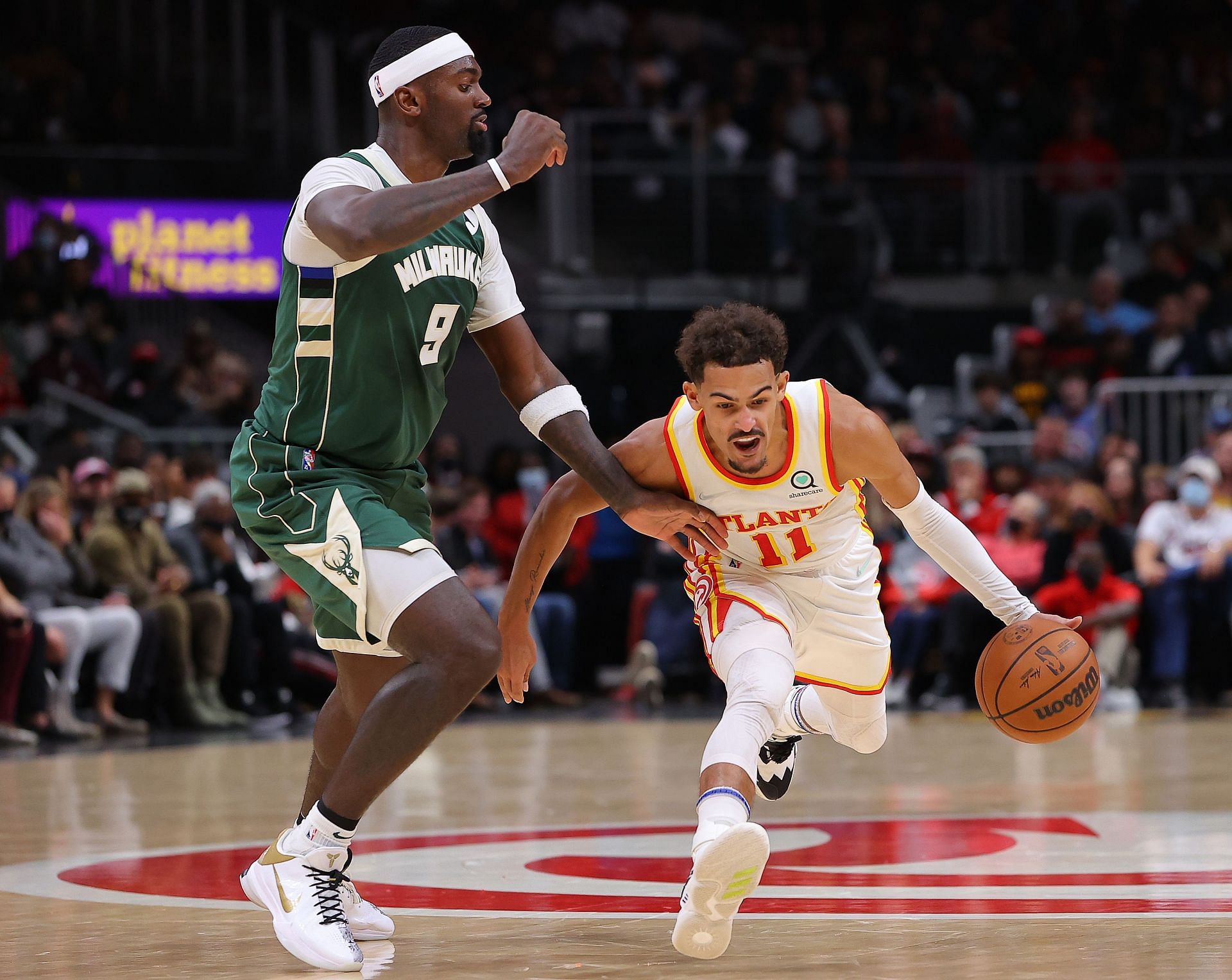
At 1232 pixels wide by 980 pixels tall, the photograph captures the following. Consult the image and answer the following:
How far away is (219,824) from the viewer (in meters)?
6.68

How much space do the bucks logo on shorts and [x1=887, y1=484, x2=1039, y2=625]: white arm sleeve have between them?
156 cm

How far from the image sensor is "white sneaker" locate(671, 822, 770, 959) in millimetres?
3824

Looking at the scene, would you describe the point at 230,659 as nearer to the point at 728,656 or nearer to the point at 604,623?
the point at 604,623

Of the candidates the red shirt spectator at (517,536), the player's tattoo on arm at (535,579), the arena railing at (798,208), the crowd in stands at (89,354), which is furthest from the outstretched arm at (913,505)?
the arena railing at (798,208)

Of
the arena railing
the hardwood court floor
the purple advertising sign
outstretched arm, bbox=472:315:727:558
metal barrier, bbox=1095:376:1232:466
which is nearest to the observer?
the hardwood court floor

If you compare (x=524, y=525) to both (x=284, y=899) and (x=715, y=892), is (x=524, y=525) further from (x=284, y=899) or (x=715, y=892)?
(x=715, y=892)

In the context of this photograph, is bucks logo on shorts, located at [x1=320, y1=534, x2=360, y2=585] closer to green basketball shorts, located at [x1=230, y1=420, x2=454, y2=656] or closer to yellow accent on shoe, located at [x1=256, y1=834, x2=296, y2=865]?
green basketball shorts, located at [x1=230, y1=420, x2=454, y2=656]

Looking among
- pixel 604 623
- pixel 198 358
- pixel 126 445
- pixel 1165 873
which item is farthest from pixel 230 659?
pixel 1165 873

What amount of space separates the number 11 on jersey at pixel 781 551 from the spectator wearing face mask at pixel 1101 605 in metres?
6.80

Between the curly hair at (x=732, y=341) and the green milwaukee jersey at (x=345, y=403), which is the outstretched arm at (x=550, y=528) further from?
the green milwaukee jersey at (x=345, y=403)

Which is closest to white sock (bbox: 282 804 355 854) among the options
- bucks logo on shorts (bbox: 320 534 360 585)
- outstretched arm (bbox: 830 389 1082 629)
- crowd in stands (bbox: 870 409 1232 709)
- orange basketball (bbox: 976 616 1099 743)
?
A: bucks logo on shorts (bbox: 320 534 360 585)

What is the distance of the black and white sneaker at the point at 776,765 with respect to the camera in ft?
18.2

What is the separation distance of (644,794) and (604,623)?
584cm

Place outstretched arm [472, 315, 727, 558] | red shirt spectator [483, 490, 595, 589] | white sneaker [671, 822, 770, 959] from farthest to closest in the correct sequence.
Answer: red shirt spectator [483, 490, 595, 589]
outstretched arm [472, 315, 727, 558]
white sneaker [671, 822, 770, 959]
